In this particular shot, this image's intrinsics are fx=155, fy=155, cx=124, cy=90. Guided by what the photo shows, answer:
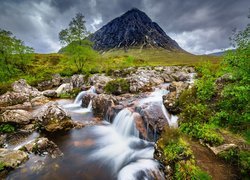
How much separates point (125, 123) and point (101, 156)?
367cm

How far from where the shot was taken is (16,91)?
2252 cm

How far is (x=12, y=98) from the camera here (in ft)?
67.5

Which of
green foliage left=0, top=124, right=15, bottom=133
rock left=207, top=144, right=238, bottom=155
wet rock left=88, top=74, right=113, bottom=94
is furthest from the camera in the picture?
wet rock left=88, top=74, right=113, bottom=94

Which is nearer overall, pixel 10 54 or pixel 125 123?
pixel 125 123

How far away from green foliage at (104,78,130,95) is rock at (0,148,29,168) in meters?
15.3

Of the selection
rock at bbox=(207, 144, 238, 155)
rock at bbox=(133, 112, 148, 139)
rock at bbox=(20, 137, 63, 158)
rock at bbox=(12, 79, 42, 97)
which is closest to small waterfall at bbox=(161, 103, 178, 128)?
rock at bbox=(133, 112, 148, 139)

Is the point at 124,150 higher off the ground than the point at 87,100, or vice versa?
the point at 87,100

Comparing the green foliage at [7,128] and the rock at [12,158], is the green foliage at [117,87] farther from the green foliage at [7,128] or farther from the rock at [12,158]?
the rock at [12,158]

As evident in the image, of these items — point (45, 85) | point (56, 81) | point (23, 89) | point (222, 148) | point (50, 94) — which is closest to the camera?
point (222, 148)

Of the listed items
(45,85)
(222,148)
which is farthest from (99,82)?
(222,148)

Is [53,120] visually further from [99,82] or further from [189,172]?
[99,82]

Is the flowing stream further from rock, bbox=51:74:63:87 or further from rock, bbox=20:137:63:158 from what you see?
rock, bbox=51:74:63:87

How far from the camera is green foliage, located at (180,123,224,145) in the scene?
28.9 ft

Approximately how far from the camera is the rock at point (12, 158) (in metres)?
8.32
